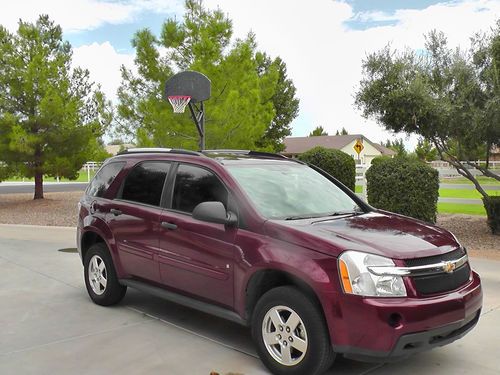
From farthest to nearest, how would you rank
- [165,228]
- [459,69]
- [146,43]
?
1. [146,43]
2. [459,69]
3. [165,228]

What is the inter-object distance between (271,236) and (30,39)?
53.3ft

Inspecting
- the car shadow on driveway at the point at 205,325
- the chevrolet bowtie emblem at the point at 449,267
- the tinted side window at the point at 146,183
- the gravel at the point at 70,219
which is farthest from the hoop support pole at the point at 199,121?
the chevrolet bowtie emblem at the point at 449,267

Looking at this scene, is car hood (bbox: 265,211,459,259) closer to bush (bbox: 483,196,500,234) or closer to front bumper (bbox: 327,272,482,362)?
front bumper (bbox: 327,272,482,362)

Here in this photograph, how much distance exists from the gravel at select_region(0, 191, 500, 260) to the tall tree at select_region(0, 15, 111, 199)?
131 centimetres

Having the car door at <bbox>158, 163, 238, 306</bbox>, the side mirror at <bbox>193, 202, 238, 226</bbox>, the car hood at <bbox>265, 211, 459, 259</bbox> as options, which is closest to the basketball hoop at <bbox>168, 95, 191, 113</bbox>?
the car door at <bbox>158, 163, 238, 306</bbox>

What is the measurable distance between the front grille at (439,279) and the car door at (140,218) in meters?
2.48

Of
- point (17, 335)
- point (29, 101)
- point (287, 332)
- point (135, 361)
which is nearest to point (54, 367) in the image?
point (135, 361)

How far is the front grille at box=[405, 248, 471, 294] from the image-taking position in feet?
11.9

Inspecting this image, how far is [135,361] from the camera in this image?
427 centimetres

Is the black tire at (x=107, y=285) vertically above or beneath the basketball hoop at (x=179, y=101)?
beneath

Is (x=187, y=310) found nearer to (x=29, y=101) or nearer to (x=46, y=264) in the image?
(x=46, y=264)

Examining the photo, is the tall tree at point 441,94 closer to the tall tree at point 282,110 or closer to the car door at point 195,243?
the car door at point 195,243

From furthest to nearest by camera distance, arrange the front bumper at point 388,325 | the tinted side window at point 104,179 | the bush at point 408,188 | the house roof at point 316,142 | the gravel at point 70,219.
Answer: the house roof at point 316,142, the bush at point 408,188, the gravel at point 70,219, the tinted side window at point 104,179, the front bumper at point 388,325

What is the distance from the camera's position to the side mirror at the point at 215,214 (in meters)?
4.30
